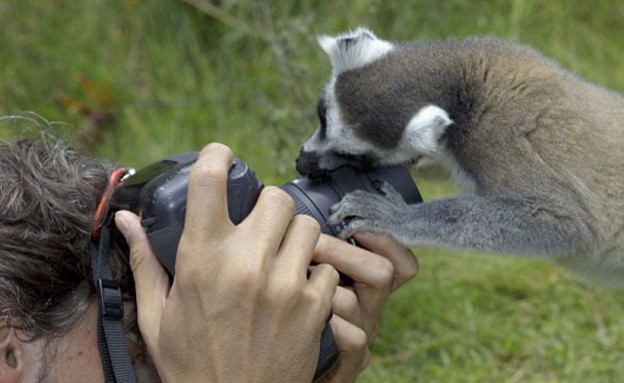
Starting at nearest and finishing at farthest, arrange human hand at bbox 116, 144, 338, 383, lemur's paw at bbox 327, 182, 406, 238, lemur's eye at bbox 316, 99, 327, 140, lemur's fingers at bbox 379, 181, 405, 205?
1. human hand at bbox 116, 144, 338, 383
2. lemur's paw at bbox 327, 182, 406, 238
3. lemur's fingers at bbox 379, 181, 405, 205
4. lemur's eye at bbox 316, 99, 327, 140

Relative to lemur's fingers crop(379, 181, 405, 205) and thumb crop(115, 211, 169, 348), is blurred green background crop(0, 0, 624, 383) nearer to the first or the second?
lemur's fingers crop(379, 181, 405, 205)

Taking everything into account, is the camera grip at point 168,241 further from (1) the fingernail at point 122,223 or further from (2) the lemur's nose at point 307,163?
(2) the lemur's nose at point 307,163

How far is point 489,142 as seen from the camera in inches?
98.0

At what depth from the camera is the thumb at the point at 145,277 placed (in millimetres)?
1619

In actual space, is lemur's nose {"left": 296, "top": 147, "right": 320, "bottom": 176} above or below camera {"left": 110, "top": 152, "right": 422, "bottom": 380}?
below

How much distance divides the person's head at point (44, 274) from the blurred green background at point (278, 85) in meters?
1.97

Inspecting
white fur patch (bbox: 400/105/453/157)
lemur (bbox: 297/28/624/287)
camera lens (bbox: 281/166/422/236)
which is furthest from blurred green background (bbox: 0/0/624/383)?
camera lens (bbox: 281/166/422/236)

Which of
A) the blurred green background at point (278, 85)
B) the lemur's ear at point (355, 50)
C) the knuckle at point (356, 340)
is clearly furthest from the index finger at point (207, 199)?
the blurred green background at point (278, 85)

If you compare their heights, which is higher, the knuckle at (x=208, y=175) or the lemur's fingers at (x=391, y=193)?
the knuckle at (x=208, y=175)

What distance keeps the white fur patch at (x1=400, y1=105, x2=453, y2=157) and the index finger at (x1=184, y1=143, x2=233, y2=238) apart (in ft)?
3.12

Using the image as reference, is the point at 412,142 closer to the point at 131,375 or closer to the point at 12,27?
the point at 131,375

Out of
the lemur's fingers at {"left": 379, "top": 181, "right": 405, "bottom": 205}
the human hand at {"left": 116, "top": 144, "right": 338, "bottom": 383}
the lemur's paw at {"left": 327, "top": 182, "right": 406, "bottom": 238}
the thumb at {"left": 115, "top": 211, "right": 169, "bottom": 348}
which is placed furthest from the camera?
the lemur's fingers at {"left": 379, "top": 181, "right": 405, "bottom": 205}

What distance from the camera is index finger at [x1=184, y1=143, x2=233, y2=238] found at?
5.01 ft

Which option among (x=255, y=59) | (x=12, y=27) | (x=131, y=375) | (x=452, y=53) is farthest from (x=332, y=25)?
(x=131, y=375)
